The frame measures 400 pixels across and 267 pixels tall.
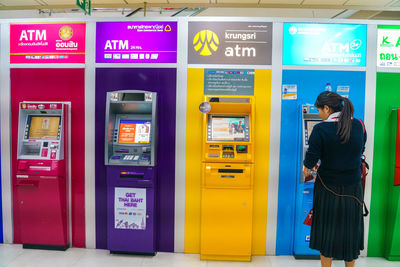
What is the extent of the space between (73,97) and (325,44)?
9.98ft

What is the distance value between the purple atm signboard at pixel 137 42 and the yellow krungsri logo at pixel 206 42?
0.84 feet

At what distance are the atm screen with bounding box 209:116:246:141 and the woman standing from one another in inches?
35.0

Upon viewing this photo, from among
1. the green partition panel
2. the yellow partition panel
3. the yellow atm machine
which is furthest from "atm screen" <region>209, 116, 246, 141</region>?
the green partition panel

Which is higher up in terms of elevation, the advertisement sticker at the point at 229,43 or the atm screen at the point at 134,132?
the advertisement sticker at the point at 229,43

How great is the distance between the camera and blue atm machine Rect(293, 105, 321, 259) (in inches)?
116

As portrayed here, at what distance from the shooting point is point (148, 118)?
305 cm

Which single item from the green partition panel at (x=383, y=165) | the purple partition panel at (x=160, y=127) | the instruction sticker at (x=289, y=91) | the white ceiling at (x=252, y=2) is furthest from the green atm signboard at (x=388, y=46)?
the purple partition panel at (x=160, y=127)

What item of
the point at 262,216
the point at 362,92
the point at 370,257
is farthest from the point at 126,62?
the point at 370,257

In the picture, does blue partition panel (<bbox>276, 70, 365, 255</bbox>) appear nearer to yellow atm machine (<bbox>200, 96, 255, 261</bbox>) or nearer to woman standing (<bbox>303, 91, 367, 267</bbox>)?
yellow atm machine (<bbox>200, 96, 255, 261</bbox>)

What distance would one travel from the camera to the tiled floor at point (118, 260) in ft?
9.68

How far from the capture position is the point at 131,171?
9.84 feet

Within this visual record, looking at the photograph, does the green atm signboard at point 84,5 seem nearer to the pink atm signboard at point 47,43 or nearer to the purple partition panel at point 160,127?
the pink atm signboard at point 47,43

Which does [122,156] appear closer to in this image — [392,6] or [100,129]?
[100,129]

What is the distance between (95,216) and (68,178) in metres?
0.57
